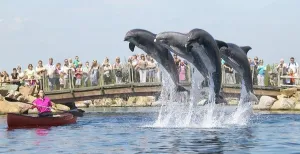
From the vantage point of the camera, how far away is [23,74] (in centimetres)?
4616

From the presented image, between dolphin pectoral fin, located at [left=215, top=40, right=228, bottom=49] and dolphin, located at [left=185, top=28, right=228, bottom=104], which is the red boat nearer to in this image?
dolphin, located at [left=185, top=28, right=228, bottom=104]

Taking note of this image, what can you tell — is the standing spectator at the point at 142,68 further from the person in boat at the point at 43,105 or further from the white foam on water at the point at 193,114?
the person in boat at the point at 43,105

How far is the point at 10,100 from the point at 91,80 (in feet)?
15.7

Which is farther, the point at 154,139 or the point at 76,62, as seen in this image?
the point at 76,62

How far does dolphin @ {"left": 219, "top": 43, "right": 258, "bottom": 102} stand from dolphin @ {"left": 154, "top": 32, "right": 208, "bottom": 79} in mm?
2061

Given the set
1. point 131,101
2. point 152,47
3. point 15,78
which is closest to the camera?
point 152,47

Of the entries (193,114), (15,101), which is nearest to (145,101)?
(15,101)

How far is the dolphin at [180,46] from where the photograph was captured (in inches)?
1142

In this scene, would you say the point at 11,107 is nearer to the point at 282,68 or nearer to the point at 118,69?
the point at 118,69

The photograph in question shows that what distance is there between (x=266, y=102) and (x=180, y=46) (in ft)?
72.5

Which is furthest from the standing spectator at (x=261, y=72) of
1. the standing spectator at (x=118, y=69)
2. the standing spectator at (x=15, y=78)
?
the standing spectator at (x=15, y=78)

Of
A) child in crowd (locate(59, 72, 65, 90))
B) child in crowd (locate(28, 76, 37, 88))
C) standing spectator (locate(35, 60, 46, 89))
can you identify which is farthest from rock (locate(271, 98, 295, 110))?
child in crowd (locate(28, 76, 37, 88))

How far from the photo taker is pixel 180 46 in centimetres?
2909

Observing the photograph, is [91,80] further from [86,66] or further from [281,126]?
[281,126]
